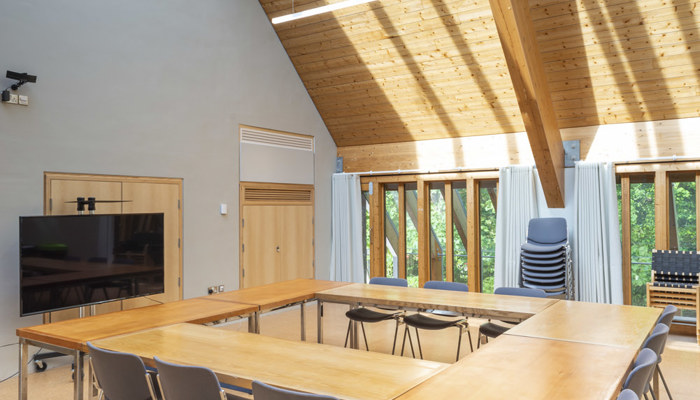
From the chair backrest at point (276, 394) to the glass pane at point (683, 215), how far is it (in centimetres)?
583

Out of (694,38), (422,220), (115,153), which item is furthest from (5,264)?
(694,38)

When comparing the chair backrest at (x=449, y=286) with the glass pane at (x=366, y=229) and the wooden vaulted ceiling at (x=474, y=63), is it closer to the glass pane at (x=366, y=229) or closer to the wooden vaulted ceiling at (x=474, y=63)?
the wooden vaulted ceiling at (x=474, y=63)

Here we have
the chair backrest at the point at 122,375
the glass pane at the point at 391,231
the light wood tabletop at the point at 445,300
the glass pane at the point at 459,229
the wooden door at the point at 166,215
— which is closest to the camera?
the chair backrest at the point at 122,375

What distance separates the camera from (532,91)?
18.3 ft

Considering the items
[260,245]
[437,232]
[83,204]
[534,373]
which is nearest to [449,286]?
[534,373]

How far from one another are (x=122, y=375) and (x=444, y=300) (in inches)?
96.3

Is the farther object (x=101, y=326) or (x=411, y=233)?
(x=411, y=233)

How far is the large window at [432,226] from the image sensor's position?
7.71 m

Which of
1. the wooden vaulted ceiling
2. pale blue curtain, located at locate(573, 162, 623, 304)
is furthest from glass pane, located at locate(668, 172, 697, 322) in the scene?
the wooden vaulted ceiling

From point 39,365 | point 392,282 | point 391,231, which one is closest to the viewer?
point 39,365

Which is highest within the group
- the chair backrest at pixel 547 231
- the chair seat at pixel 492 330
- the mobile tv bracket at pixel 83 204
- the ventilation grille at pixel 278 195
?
the ventilation grille at pixel 278 195

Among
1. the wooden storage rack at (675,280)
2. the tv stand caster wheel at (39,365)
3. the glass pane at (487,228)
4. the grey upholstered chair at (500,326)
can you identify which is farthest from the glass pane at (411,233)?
the tv stand caster wheel at (39,365)

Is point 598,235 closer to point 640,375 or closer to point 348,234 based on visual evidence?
point 348,234

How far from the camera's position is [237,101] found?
23.3 ft
